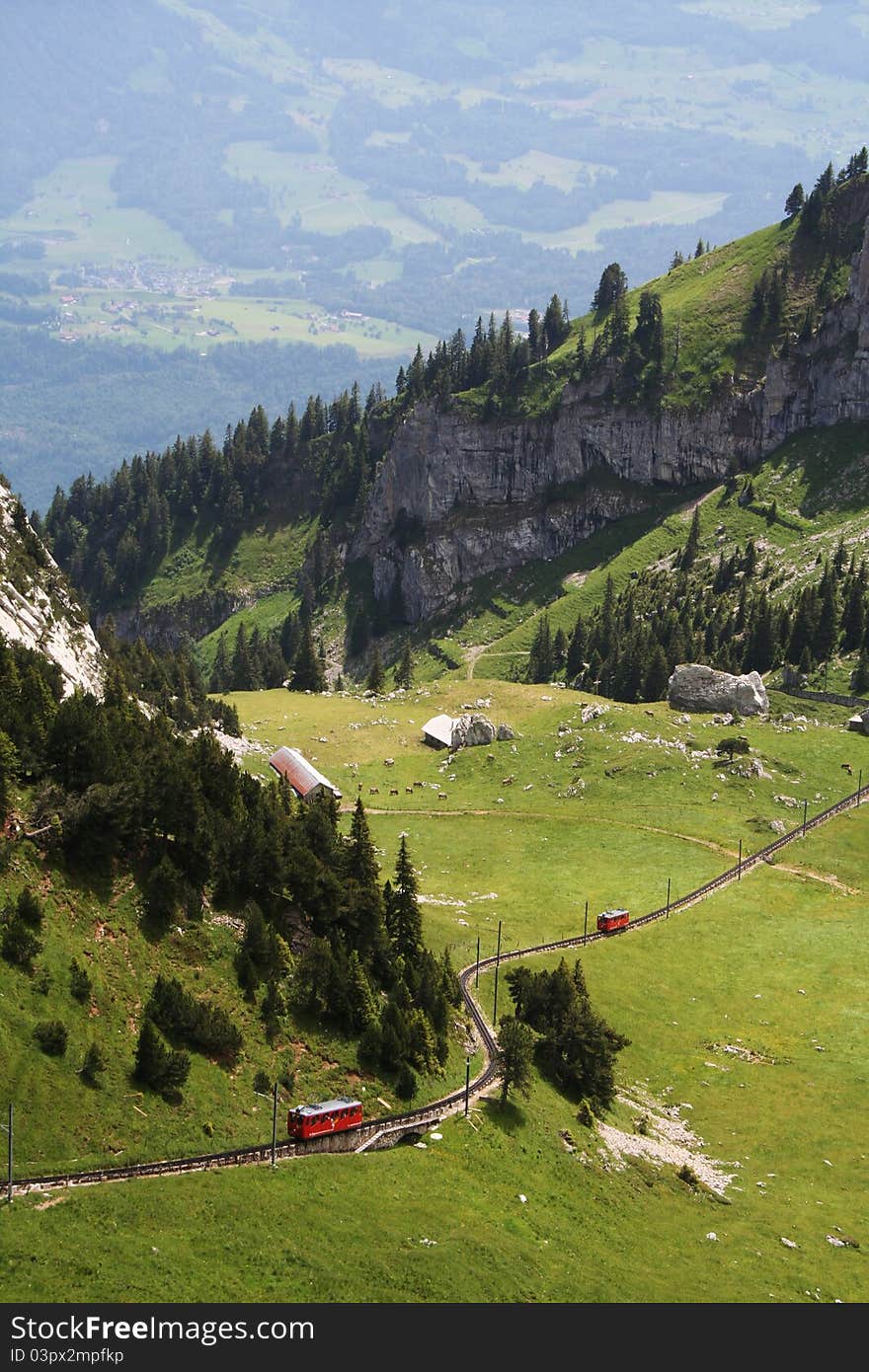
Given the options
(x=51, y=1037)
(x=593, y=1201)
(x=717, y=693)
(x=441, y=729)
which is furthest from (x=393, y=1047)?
(x=717, y=693)

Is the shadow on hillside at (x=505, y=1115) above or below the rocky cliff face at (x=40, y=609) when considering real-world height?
below

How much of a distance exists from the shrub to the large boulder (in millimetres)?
128733

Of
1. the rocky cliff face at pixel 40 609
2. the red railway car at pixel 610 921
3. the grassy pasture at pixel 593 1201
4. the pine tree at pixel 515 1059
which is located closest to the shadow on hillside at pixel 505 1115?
the grassy pasture at pixel 593 1201

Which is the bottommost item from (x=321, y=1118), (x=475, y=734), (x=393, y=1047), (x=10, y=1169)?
(x=475, y=734)

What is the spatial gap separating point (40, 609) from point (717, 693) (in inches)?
3338

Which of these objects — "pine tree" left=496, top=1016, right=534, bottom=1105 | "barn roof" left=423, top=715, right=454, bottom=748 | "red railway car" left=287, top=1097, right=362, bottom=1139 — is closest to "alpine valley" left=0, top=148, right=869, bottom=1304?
"pine tree" left=496, top=1016, right=534, bottom=1105

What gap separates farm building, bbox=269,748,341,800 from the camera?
162 m

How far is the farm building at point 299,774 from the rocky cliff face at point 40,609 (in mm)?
21929

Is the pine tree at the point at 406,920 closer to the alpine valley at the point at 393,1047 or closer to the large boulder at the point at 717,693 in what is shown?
the alpine valley at the point at 393,1047

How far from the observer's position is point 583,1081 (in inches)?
3740

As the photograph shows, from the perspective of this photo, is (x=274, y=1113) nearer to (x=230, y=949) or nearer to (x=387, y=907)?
(x=230, y=949)

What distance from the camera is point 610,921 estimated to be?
12444cm

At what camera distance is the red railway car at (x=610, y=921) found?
12425cm

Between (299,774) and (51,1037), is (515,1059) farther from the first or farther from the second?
(299,774)
